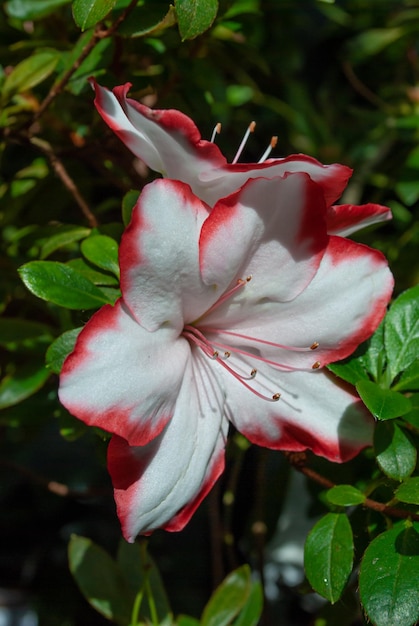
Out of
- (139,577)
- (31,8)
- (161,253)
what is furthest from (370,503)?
(31,8)

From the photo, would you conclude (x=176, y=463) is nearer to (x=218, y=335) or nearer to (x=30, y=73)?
(x=218, y=335)

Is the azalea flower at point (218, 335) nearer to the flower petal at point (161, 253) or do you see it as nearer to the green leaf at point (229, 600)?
the flower petal at point (161, 253)

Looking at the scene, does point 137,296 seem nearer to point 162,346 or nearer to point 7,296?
point 162,346

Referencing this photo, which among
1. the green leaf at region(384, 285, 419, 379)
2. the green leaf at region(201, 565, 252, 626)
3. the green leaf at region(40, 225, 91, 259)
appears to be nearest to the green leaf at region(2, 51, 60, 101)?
the green leaf at region(40, 225, 91, 259)

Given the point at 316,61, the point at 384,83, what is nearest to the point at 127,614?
the point at 384,83

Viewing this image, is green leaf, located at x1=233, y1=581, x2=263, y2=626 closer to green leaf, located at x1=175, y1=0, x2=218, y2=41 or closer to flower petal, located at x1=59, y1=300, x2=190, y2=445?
flower petal, located at x1=59, y1=300, x2=190, y2=445

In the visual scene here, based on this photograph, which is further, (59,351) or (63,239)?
(63,239)

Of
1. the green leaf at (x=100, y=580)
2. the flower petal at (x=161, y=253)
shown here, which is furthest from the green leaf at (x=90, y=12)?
the green leaf at (x=100, y=580)
